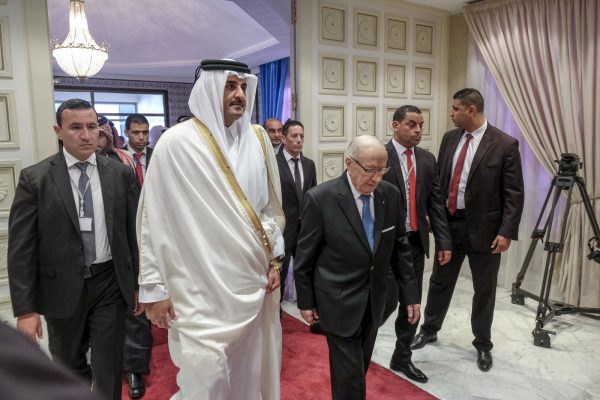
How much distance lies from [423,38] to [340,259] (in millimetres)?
3407

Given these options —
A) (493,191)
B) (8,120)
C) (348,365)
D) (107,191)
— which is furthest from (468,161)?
(8,120)

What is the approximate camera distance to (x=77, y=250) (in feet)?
5.82

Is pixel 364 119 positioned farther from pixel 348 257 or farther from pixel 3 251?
pixel 3 251

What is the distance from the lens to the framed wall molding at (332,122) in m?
4.02

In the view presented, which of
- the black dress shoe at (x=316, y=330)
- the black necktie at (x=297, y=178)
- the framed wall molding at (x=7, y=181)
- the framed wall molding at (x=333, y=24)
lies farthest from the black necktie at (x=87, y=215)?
the framed wall molding at (x=333, y=24)

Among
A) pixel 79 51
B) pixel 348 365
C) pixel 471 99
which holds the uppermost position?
pixel 79 51

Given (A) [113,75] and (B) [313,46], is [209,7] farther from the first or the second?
(A) [113,75]

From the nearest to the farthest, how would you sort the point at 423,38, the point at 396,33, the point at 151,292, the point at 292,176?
the point at 151,292 → the point at 292,176 → the point at 396,33 → the point at 423,38

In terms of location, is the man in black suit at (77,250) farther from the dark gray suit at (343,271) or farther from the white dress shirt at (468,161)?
the white dress shirt at (468,161)

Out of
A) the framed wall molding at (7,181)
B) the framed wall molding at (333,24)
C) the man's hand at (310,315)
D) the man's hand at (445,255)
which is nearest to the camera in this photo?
the man's hand at (310,315)

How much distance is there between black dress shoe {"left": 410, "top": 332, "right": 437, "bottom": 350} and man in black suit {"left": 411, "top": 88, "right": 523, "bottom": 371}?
1.06ft

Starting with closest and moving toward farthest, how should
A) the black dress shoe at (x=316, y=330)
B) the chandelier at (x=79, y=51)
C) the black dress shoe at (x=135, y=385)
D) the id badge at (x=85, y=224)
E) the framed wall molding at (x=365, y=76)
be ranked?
the id badge at (x=85, y=224), the black dress shoe at (x=135, y=385), the black dress shoe at (x=316, y=330), the framed wall molding at (x=365, y=76), the chandelier at (x=79, y=51)

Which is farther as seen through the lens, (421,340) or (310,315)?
(421,340)

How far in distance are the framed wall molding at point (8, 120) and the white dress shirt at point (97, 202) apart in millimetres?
1240
